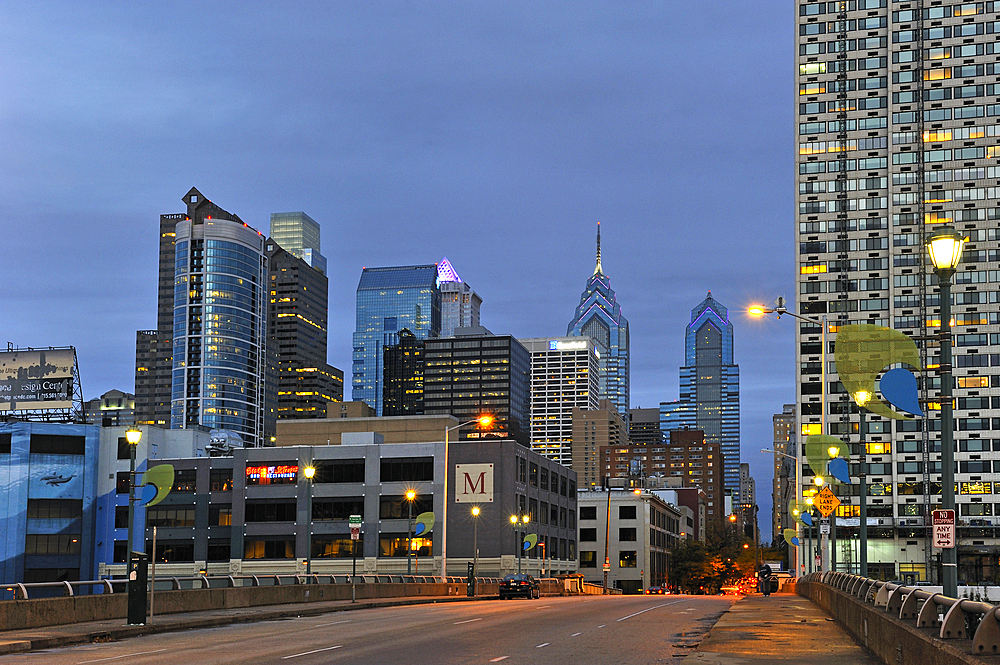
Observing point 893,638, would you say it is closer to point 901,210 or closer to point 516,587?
point 516,587

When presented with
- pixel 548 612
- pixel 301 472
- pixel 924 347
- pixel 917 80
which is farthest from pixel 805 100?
pixel 548 612

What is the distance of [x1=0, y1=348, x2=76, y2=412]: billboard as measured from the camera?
11500cm

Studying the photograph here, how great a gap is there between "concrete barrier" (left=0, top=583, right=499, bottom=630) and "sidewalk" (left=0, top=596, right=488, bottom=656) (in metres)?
0.39

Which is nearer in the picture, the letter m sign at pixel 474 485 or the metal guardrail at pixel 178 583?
the metal guardrail at pixel 178 583

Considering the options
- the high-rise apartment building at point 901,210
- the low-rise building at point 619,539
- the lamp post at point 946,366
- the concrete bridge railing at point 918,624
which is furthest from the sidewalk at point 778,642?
the low-rise building at point 619,539

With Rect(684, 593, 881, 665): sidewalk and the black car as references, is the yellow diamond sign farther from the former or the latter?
the black car

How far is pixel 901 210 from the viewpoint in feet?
452

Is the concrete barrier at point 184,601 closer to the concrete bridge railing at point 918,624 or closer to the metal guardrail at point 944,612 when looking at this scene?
the concrete bridge railing at point 918,624

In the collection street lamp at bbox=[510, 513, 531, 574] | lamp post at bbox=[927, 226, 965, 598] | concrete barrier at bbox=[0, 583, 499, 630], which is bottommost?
street lamp at bbox=[510, 513, 531, 574]

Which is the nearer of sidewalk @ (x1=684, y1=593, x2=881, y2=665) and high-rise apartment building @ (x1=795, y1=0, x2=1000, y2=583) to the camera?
sidewalk @ (x1=684, y1=593, x2=881, y2=665)

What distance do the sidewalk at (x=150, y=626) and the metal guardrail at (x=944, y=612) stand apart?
18.1m

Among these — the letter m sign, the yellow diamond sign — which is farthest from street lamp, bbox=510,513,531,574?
the yellow diamond sign

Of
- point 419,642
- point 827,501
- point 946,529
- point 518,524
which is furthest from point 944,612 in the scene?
point 518,524

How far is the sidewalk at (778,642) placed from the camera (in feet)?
67.7
